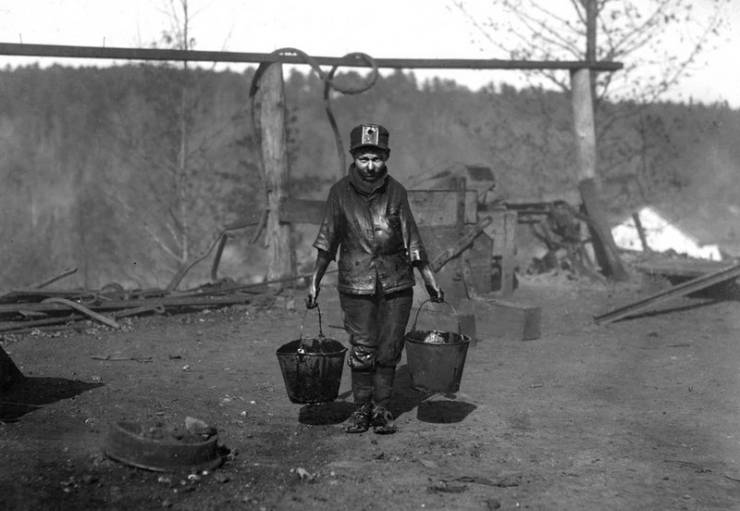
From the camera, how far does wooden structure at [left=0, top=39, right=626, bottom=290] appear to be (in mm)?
9391

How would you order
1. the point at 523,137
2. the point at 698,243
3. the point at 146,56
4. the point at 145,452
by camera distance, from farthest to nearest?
the point at 698,243, the point at 523,137, the point at 146,56, the point at 145,452

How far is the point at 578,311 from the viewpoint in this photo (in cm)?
1105

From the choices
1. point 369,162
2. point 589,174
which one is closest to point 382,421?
point 369,162

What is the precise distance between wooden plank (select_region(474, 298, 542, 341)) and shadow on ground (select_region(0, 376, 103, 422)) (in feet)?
15.4

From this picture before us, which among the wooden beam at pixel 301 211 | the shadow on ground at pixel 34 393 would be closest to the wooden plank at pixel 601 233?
the wooden beam at pixel 301 211

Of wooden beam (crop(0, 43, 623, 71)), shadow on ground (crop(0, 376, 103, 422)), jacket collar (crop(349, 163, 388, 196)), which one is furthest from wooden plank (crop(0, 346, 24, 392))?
wooden beam (crop(0, 43, 623, 71))

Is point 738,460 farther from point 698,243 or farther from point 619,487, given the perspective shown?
point 698,243

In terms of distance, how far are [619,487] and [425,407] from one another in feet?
6.75

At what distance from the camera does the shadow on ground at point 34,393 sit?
5.23 m

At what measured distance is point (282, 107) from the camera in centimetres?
1050

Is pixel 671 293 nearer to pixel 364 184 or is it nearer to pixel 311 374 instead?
pixel 364 184

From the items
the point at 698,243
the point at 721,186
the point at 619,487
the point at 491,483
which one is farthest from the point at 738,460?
the point at 721,186

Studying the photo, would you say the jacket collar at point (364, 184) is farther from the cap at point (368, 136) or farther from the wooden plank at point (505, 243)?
the wooden plank at point (505, 243)

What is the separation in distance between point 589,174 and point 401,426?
8.66 metres
